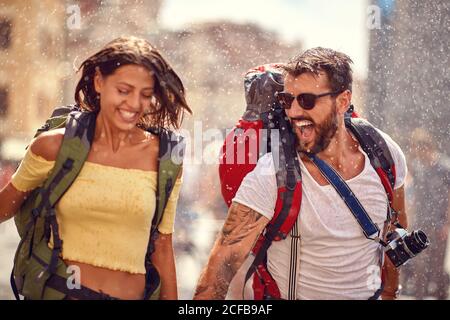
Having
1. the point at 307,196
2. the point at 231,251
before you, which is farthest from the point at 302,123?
the point at 231,251

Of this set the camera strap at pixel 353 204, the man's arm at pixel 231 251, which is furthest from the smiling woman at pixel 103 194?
the camera strap at pixel 353 204

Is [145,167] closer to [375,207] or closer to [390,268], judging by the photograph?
[375,207]

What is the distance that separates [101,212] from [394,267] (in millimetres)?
1500

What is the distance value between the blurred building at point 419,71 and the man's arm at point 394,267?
4638mm

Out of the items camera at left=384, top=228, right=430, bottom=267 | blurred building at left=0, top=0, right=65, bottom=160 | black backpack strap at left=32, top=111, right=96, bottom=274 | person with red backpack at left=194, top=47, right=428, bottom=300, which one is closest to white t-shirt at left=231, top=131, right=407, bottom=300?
person with red backpack at left=194, top=47, right=428, bottom=300

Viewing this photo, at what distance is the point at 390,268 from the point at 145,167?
53.8 inches

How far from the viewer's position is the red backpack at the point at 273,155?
293 cm

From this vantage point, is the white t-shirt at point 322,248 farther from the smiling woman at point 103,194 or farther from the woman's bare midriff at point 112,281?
the woman's bare midriff at point 112,281

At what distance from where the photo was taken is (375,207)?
312 centimetres

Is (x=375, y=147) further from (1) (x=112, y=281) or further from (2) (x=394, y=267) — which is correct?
(1) (x=112, y=281)

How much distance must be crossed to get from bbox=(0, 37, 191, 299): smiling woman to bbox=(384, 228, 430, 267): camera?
3.24 feet

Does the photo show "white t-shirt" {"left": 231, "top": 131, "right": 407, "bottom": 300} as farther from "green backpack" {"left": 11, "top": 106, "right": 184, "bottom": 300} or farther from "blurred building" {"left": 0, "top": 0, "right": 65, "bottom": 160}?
"blurred building" {"left": 0, "top": 0, "right": 65, "bottom": 160}

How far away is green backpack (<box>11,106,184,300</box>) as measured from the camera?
2668mm

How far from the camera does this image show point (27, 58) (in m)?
21.8
